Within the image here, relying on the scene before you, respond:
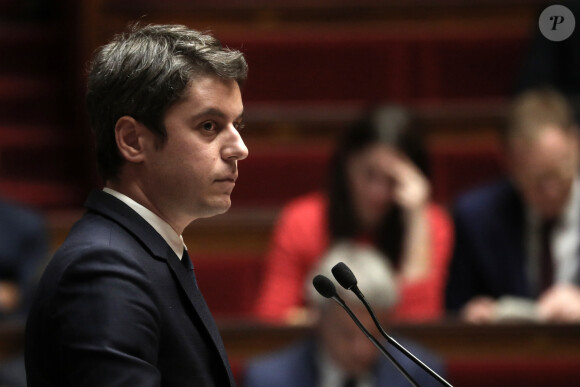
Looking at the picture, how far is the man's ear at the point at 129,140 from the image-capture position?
40cm

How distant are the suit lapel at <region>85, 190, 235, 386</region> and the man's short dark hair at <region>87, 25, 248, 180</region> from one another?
2cm

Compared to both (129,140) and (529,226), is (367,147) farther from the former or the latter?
(129,140)

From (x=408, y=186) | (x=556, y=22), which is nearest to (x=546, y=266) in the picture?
(x=408, y=186)

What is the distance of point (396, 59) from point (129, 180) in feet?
4.06

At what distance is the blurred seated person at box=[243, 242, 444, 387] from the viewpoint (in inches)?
39.4

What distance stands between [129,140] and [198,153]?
29 mm

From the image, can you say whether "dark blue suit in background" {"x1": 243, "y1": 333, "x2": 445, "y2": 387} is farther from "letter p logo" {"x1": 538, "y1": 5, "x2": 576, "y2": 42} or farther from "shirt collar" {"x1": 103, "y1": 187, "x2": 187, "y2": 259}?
"shirt collar" {"x1": 103, "y1": 187, "x2": 187, "y2": 259}

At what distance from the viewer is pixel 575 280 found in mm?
1159

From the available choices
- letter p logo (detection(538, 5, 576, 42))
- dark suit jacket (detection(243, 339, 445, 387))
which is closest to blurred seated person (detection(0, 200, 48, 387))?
dark suit jacket (detection(243, 339, 445, 387))

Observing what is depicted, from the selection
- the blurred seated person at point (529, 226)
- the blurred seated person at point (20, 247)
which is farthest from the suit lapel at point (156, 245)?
the blurred seated person at point (20, 247)

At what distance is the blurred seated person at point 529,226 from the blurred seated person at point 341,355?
0.50 feet

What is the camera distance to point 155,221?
0.41 meters

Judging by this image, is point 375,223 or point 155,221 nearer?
point 155,221

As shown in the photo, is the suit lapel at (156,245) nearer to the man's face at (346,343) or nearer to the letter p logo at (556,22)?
the letter p logo at (556,22)
